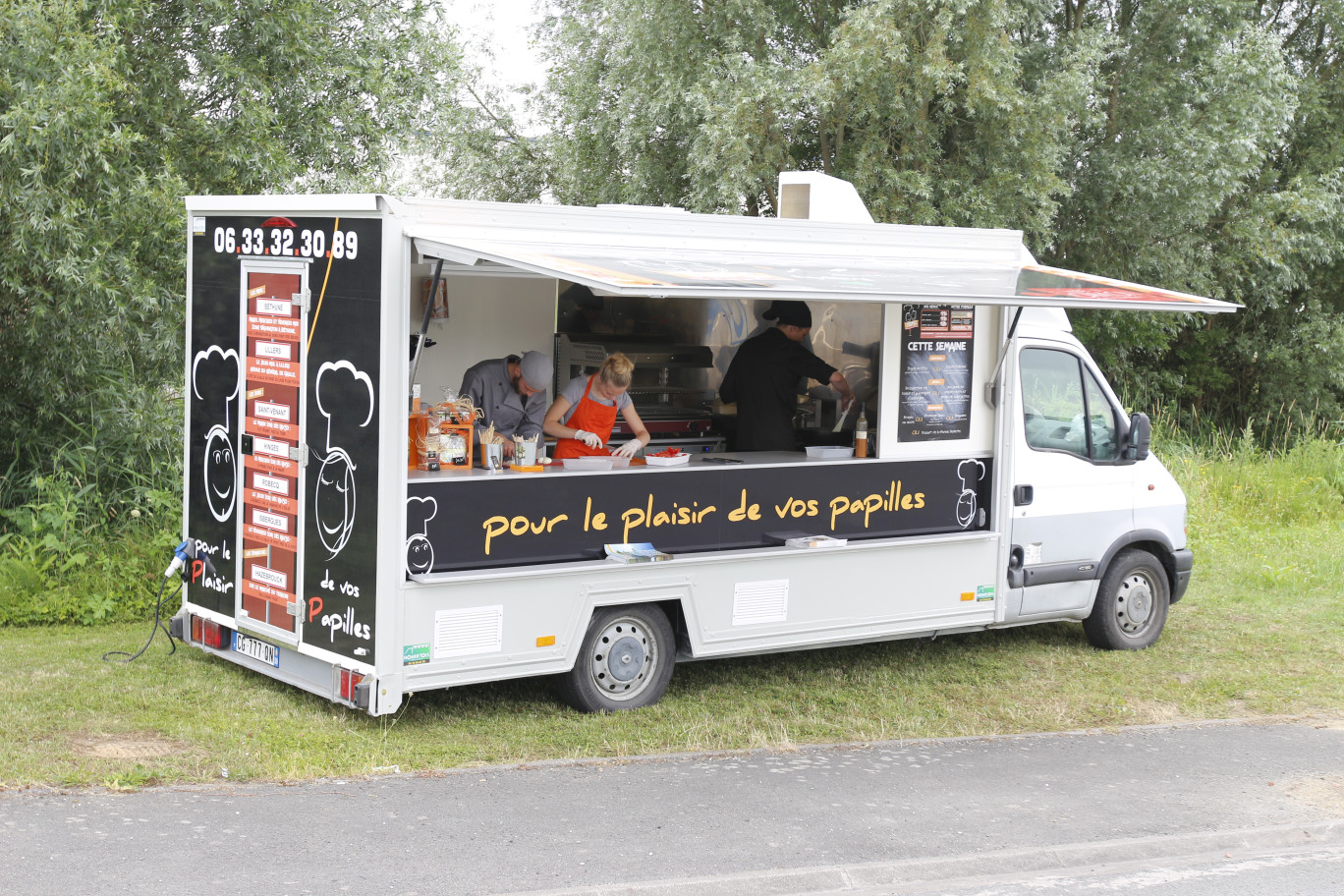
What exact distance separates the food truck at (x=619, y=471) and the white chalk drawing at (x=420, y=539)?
0.04 ft

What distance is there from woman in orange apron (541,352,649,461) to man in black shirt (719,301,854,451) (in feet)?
3.23

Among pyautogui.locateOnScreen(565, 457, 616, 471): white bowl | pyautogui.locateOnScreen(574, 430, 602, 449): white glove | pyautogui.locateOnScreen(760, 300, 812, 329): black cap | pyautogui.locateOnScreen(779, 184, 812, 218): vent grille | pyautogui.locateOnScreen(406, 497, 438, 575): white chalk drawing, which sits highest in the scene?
pyautogui.locateOnScreen(779, 184, 812, 218): vent grille

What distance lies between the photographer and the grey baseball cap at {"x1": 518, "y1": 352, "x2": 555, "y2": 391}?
7.85 metres

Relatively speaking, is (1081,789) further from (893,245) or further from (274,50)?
(274,50)

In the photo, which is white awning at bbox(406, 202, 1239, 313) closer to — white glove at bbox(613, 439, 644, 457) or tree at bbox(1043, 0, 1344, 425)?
white glove at bbox(613, 439, 644, 457)

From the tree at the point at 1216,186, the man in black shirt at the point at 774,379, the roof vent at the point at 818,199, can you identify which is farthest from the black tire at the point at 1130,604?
the tree at the point at 1216,186

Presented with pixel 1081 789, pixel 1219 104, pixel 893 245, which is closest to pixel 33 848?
pixel 1081 789

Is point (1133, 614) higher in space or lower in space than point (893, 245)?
lower

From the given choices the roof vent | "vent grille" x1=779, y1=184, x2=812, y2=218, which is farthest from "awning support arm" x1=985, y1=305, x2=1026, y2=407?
"vent grille" x1=779, y1=184, x2=812, y2=218

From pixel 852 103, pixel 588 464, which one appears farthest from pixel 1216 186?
pixel 588 464

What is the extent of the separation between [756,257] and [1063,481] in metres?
Answer: 2.64

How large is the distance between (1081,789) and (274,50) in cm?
799

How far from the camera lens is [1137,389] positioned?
21.8 m

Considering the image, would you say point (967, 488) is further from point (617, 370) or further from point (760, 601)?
point (617, 370)
